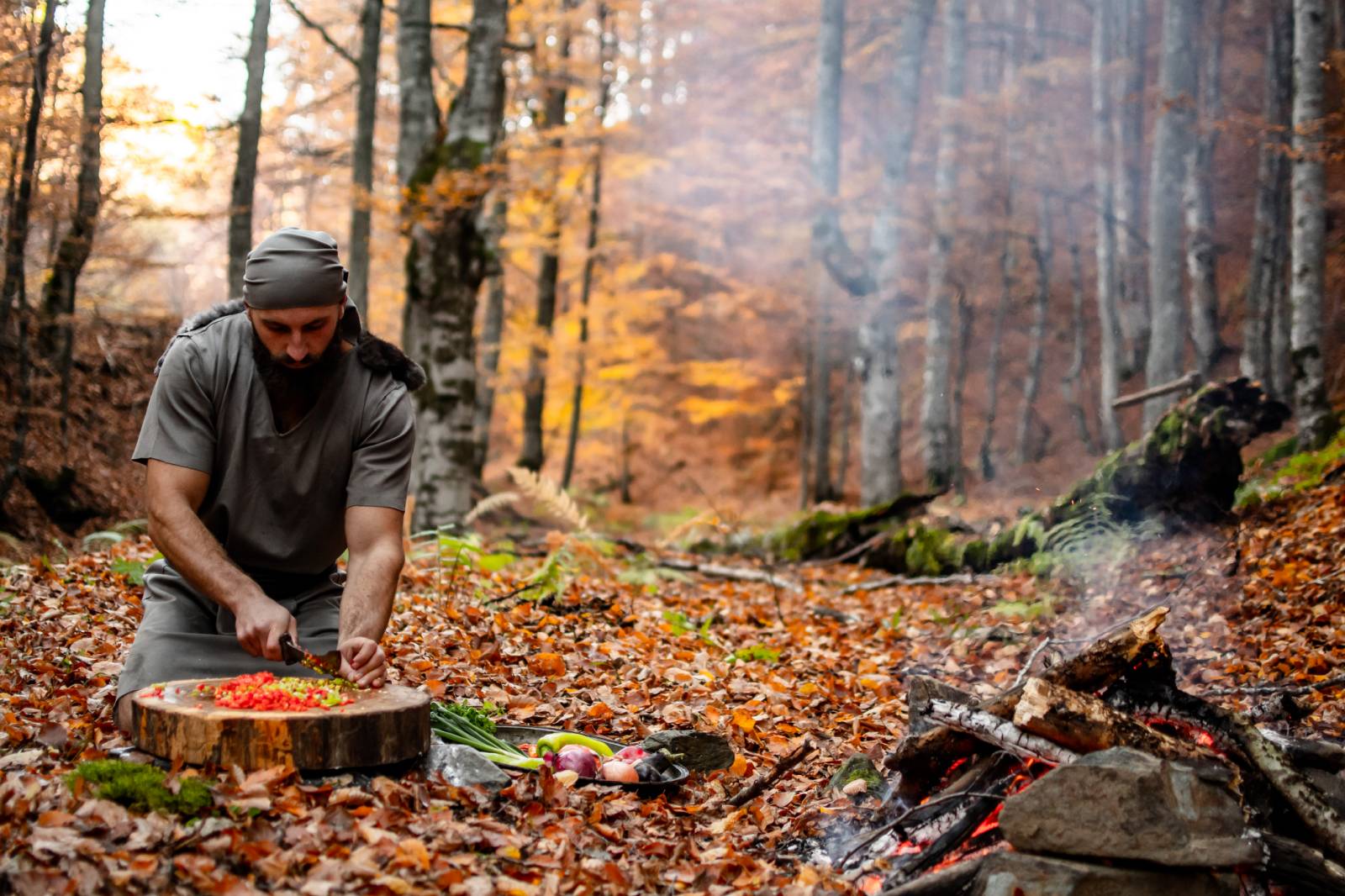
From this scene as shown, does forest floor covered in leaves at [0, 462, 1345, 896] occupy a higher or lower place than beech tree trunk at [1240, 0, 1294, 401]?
lower

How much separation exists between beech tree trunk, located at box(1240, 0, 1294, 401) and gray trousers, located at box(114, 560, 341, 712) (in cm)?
1492

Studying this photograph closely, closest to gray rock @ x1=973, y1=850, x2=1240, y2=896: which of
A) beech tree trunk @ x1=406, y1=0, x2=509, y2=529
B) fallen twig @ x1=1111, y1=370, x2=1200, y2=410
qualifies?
fallen twig @ x1=1111, y1=370, x2=1200, y2=410

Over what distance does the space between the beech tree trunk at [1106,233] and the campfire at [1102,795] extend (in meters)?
15.2

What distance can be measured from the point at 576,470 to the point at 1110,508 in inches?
790

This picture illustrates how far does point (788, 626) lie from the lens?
7.80 m

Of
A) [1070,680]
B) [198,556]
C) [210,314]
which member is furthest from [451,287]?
[1070,680]

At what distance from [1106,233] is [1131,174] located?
1789 mm

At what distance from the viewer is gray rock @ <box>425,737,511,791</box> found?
3.71 metres

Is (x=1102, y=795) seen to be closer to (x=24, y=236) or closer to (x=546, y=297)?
(x=24, y=236)

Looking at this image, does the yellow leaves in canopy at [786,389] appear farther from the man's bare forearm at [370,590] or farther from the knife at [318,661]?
the knife at [318,661]

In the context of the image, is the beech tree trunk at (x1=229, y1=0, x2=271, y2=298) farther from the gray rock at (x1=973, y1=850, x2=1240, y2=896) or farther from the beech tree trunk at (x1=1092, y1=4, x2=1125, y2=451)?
the beech tree trunk at (x1=1092, y1=4, x2=1125, y2=451)

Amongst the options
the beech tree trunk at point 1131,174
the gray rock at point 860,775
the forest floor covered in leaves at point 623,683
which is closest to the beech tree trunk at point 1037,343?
the beech tree trunk at point 1131,174

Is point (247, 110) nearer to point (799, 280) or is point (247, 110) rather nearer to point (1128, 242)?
point (799, 280)

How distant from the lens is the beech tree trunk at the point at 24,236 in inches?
358
